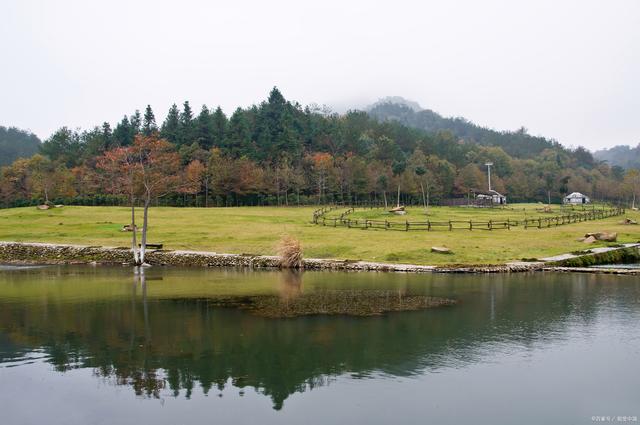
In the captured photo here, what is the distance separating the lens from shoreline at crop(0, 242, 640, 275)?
42.9m

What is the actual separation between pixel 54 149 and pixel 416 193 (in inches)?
4110

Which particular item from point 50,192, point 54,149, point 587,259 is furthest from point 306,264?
point 54,149

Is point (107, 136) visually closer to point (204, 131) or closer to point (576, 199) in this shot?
point (204, 131)

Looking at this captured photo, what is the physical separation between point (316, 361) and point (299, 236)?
141 feet

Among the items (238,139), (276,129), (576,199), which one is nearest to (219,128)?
(238,139)

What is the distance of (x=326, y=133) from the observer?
6388 inches

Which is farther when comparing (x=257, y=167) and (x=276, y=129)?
(x=276, y=129)

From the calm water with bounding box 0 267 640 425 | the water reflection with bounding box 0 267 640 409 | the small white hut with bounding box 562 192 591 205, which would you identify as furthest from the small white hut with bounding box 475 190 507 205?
the calm water with bounding box 0 267 640 425

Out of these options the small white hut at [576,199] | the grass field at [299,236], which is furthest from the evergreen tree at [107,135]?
the small white hut at [576,199]

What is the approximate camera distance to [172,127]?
143 metres

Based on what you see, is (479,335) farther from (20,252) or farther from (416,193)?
(416,193)

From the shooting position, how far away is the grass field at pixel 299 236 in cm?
4997

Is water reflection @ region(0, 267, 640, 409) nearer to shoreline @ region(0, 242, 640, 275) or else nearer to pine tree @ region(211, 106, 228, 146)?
shoreline @ region(0, 242, 640, 275)

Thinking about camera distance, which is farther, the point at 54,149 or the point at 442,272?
the point at 54,149
